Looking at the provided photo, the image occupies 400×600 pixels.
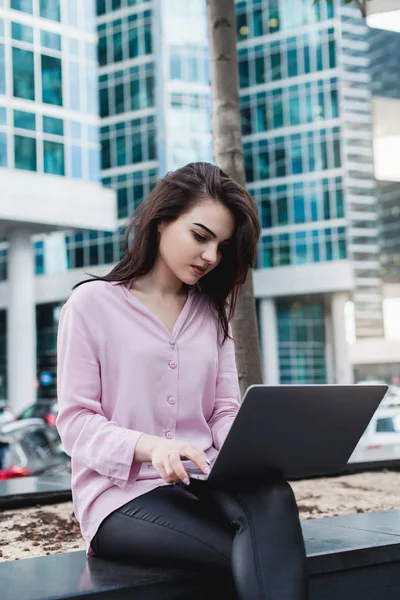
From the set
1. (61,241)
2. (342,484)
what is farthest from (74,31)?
(342,484)

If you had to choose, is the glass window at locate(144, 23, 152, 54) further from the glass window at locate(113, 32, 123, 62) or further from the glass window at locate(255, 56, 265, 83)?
the glass window at locate(255, 56, 265, 83)

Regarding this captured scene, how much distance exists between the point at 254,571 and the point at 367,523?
132 centimetres

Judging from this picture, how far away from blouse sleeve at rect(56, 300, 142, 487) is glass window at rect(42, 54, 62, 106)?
2830cm

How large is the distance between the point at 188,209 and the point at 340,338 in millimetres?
42926

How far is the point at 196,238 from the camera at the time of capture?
2.57 m

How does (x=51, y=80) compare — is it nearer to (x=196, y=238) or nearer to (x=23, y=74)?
(x=23, y=74)

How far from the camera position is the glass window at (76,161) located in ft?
96.8

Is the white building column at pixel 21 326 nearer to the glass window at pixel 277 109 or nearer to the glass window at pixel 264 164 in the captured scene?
the glass window at pixel 264 164

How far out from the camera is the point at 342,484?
244 inches

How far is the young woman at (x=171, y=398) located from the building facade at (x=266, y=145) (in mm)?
39541

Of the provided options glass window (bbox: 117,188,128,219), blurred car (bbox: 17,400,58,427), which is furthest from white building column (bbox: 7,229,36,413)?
glass window (bbox: 117,188,128,219)

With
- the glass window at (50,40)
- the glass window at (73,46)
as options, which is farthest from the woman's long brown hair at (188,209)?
the glass window at (73,46)

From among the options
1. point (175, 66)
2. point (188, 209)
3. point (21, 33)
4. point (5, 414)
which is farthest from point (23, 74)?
point (188, 209)

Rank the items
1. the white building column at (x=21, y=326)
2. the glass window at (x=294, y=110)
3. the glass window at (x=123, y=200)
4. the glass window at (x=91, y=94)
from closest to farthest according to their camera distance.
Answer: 1. the white building column at (x=21, y=326)
2. the glass window at (x=91, y=94)
3. the glass window at (x=294, y=110)
4. the glass window at (x=123, y=200)
